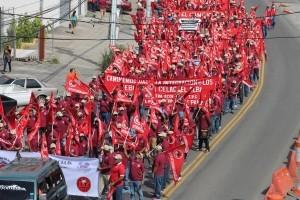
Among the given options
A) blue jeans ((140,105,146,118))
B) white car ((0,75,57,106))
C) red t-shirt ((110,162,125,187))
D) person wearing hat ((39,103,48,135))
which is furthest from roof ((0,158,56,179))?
white car ((0,75,57,106))

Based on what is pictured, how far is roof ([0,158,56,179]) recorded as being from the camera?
645 inches

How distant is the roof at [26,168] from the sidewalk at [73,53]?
747 inches

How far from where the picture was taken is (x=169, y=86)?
28359 millimetres

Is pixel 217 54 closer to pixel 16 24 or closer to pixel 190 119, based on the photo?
pixel 190 119

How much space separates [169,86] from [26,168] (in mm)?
11983

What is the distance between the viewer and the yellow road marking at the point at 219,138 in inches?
862

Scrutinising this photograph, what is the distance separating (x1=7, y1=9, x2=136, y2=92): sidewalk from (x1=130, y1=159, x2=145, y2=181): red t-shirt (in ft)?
55.7

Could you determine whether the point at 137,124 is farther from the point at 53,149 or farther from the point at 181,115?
the point at 53,149

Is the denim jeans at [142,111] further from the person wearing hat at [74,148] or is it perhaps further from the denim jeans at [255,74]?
the denim jeans at [255,74]

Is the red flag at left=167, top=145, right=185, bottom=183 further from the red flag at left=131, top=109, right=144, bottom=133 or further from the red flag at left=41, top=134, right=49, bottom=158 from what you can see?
the red flag at left=41, top=134, right=49, bottom=158

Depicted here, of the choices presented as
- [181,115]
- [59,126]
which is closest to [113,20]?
[181,115]

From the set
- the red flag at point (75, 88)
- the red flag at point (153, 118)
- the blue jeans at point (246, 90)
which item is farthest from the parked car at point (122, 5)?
the red flag at point (153, 118)

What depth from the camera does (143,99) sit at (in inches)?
1065

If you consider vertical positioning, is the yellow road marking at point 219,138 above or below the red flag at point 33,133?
below
